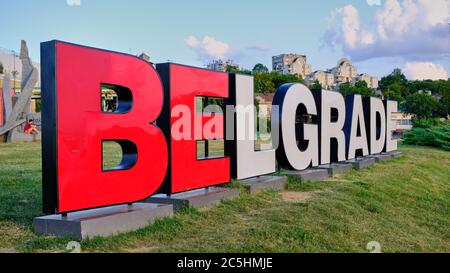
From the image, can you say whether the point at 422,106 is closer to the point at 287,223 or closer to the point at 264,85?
the point at 264,85

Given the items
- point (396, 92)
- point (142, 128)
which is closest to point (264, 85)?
point (396, 92)

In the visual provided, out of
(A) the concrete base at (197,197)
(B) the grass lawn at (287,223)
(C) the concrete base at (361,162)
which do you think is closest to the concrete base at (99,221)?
(B) the grass lawn at (287,223)

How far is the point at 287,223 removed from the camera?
753 cm

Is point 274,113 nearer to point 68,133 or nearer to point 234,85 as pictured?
point 234,85

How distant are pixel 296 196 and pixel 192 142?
281 centimetres

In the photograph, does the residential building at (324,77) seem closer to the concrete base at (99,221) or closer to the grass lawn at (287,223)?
the grass lawn at (287,223)

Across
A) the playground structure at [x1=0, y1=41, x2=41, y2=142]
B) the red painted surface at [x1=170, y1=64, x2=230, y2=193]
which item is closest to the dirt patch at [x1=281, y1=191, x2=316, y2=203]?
the red painted surface at [x1=170, y1=64, x2=230, y2=193]

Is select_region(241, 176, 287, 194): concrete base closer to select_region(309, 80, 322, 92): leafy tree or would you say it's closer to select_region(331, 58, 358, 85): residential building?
select_region(309, 80, 322, 92): leafy tree

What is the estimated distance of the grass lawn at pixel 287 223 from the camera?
6.30 metres

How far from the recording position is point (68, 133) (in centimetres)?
635

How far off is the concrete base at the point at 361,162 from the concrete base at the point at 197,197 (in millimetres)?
6777

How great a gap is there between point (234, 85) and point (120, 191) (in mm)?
3663
